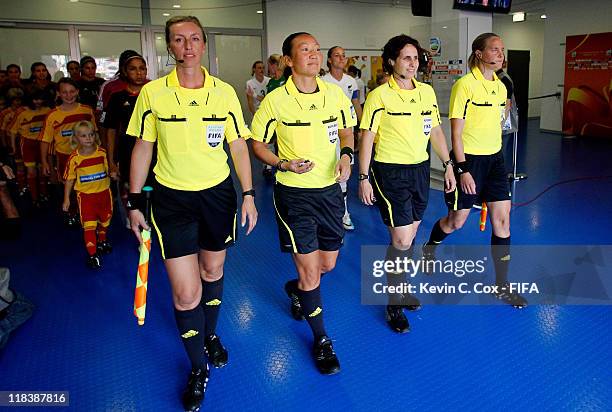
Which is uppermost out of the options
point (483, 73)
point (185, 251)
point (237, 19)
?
point (237, 19)

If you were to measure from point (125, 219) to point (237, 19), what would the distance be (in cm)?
802

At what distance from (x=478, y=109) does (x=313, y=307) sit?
1.66m

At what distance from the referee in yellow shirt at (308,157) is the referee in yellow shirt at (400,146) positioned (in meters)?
0.32

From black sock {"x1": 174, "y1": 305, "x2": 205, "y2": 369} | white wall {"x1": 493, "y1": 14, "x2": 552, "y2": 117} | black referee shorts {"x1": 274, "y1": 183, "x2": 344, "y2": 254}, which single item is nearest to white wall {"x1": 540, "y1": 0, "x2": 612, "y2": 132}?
white wall {"x1": 493, "y1": 14, "x2": 552, "y2": 117}

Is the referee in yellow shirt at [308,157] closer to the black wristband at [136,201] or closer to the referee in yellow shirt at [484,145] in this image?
the black wristband at [136,201]

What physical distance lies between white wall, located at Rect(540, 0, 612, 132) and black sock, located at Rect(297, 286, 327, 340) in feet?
35.4

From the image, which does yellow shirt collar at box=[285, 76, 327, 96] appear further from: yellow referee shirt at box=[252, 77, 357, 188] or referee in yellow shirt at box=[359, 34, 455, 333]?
referee in yellow shirt at box=[359, 34, 455, 333]

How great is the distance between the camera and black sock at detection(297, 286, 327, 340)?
2.72 m

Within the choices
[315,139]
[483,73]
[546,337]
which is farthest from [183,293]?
[483,73]

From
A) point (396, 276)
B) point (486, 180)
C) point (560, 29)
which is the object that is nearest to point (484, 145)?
point (486, 180)

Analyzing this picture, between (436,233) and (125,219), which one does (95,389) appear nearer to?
(436,233)

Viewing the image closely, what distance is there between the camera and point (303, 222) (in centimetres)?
262

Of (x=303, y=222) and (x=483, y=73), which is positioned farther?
(x=483, y=73)

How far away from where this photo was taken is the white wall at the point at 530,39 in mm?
14953
